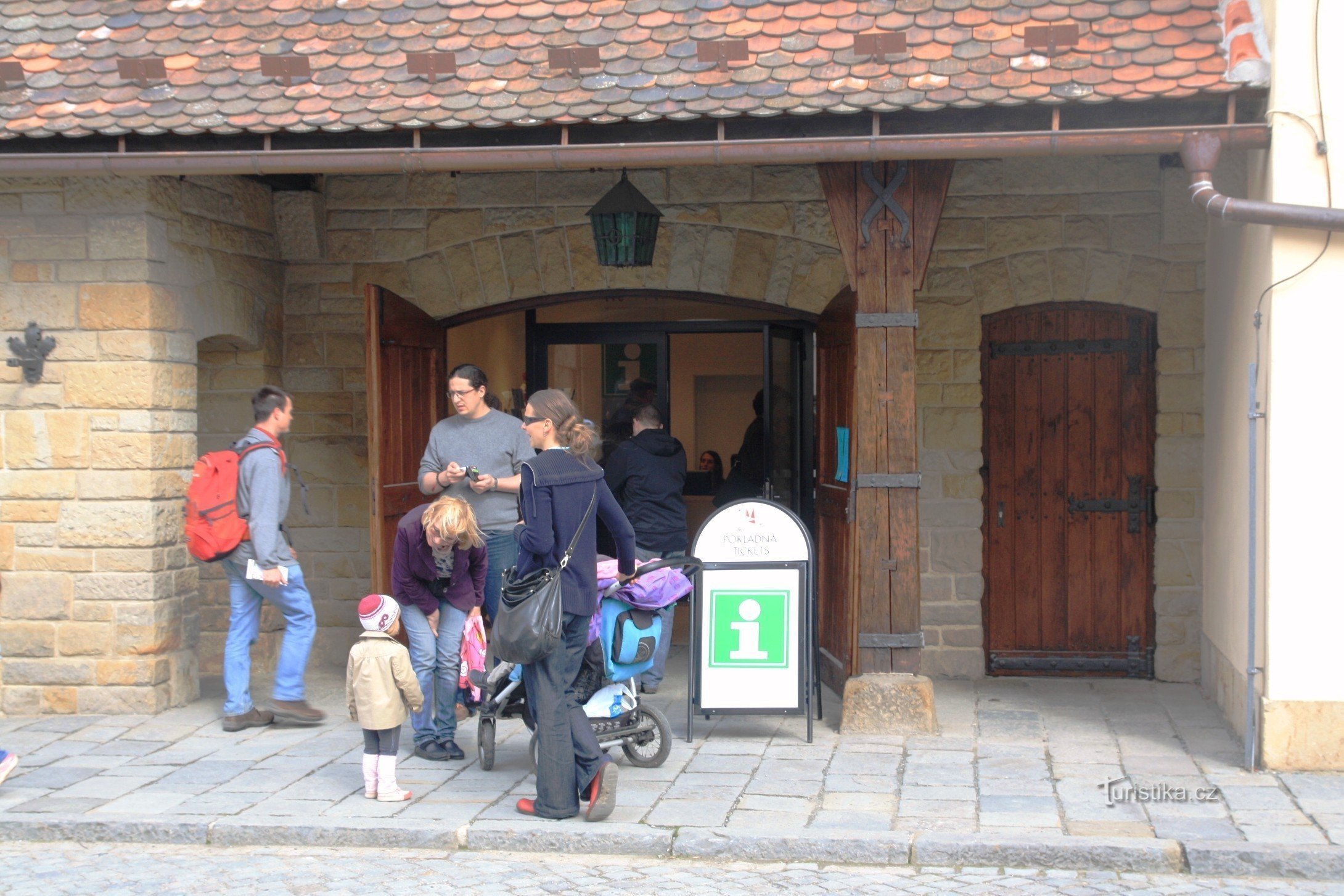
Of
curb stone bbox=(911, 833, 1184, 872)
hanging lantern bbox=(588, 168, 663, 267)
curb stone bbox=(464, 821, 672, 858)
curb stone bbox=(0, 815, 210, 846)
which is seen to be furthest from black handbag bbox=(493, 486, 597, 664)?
hanging lantern bbox=(588, 168, 663, 267)

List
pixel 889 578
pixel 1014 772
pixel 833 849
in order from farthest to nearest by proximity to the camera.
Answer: pixel 889 578 < pixel 1014 772 < pixel 833 849

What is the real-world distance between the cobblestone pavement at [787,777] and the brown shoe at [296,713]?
7 cm

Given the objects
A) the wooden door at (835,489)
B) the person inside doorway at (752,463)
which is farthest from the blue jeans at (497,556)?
the person inside doorway at (752,463)

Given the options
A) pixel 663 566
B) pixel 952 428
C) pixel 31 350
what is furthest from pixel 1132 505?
pixel 31 350

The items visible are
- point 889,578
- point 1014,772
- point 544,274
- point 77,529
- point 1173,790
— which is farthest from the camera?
point 544,274

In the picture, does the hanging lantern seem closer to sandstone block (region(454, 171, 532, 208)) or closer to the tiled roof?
sandstone block (region(454, 171, 532, 208))

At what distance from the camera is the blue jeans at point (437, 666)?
6473 millimetres

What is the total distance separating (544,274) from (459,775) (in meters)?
3.58

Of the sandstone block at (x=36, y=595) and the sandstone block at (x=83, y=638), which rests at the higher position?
the sandstone block at (x=36, y=595)

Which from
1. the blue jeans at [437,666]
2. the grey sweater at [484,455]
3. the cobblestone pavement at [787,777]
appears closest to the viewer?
the cobblestone pavement at [787,777]

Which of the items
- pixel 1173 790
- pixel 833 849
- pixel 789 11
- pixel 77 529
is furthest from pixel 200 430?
pixel 1173 790

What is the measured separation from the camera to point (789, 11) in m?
7.26

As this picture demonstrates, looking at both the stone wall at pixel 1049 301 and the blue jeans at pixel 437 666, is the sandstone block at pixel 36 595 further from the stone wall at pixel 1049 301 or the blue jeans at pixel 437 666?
the stone wall at pixel 1049 301

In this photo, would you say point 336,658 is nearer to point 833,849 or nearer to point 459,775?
point 459,775
